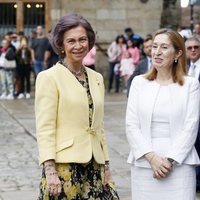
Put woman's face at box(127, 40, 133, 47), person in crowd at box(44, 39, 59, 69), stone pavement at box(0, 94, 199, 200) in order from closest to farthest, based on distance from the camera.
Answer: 1. stone pavement at box(0, 94, 199, 200)
2. person in crowd at box(44, 39, 59, 69)
3. woman's face at box(127, 40, 133, 47)

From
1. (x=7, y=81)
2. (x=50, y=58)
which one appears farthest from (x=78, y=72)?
(x=7, y=81)

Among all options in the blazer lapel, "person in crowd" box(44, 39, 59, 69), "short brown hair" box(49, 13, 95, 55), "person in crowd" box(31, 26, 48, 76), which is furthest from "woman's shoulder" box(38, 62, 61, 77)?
"person in crowd" box(31, 26, 48, 76)

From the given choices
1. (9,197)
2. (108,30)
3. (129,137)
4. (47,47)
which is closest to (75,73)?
(129,137)

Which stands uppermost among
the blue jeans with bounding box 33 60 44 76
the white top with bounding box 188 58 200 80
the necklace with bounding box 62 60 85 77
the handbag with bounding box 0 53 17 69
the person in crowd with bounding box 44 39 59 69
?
the necklace with bounding box 62 60 85 77

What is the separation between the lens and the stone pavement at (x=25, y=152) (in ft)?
26.4

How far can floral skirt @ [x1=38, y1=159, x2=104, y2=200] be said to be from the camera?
4.39m

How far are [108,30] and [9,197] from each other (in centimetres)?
1689

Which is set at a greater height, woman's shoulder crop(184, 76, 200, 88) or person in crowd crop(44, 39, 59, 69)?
woman's shoulder crop(184, 76, 200, 88)

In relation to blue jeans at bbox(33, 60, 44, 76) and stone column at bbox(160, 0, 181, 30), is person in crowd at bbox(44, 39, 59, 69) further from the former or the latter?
stone column at bbox(160, 0, 181, 30)

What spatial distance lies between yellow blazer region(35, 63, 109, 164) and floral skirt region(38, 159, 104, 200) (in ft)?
0.21

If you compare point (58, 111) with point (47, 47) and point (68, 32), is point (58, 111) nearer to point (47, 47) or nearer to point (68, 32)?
point (68, 32)

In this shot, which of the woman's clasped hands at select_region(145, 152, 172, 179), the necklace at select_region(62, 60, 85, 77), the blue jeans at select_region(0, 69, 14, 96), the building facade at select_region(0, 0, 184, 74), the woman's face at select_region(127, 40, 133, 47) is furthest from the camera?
the building facade at select_region(0, 0, 184, 74)

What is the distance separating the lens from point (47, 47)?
1928cm

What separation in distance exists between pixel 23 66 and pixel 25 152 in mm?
8963
